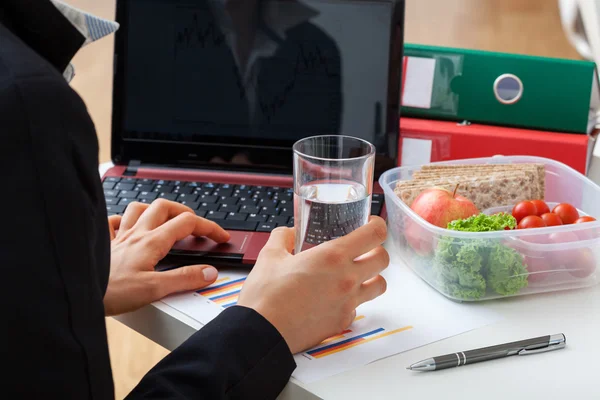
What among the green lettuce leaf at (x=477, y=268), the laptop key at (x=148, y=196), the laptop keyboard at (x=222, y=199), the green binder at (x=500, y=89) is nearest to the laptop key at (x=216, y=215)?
the laptop keyboard at (x=222, y=199)

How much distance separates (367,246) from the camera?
768 millimetres

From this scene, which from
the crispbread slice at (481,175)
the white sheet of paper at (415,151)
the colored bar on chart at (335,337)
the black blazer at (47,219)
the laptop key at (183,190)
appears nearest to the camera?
the black blazer at (47,219)

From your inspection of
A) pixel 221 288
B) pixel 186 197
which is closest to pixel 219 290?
pixel 221 288

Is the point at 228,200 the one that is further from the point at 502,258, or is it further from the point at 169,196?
the point at 502,258

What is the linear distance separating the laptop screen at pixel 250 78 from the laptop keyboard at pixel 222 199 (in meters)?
0.08

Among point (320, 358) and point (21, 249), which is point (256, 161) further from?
point (21, 249)

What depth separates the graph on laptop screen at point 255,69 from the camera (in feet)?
3.67

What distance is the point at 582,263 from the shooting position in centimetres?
85

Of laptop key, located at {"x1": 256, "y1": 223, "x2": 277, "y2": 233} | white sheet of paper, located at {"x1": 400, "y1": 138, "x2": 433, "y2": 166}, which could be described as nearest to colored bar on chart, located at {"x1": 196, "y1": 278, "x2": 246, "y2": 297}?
laptop key, located at {"x1": 256, "y1": 223, "x2": 277, "y2": 233}

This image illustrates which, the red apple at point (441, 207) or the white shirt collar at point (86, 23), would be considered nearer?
the white shirt collar at point (86, 23)

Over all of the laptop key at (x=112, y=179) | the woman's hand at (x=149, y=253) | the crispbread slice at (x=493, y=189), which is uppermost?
the crispbread slice at (x=493, y=189)

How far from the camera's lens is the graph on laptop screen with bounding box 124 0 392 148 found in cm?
112

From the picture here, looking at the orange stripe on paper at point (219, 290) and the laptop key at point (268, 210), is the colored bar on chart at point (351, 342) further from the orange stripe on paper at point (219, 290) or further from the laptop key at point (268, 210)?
the laptop key at point (268, 210)

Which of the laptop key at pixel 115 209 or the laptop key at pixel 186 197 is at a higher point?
the laptop key at pixel 186 197
